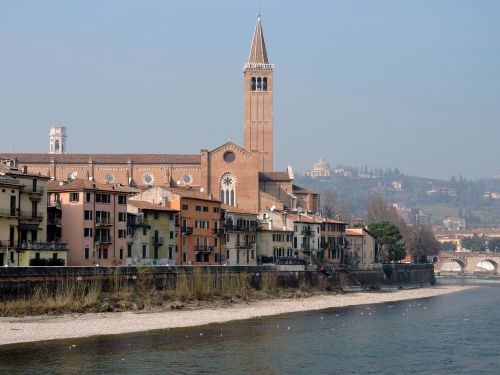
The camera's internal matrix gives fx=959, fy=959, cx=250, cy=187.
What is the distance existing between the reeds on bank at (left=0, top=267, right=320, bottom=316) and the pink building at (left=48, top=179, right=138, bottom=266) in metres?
6.52

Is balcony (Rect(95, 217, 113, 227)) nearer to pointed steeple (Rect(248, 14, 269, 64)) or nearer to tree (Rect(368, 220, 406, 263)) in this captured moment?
tree (Rect(368, 220, 406, 263))

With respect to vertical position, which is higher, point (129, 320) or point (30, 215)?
point (30, 215)

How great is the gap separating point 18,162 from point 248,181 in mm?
28962

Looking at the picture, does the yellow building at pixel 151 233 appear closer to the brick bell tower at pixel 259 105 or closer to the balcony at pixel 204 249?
the balcony at pixel 204 249

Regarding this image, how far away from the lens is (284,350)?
47438mm

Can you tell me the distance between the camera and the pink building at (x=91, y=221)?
71125 millimetres

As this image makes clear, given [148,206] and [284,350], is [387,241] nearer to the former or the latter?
[148,206]

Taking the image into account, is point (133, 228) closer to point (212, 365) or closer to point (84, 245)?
point (84, 245)

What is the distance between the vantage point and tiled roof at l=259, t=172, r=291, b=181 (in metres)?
128

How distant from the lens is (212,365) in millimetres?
42156

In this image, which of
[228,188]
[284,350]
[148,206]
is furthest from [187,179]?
[284,350]

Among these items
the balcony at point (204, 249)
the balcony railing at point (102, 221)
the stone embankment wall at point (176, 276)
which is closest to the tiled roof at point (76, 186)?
the balcony railing at point (102, 221)

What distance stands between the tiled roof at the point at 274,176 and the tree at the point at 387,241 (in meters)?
13.4

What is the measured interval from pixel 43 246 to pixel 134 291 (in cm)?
692
